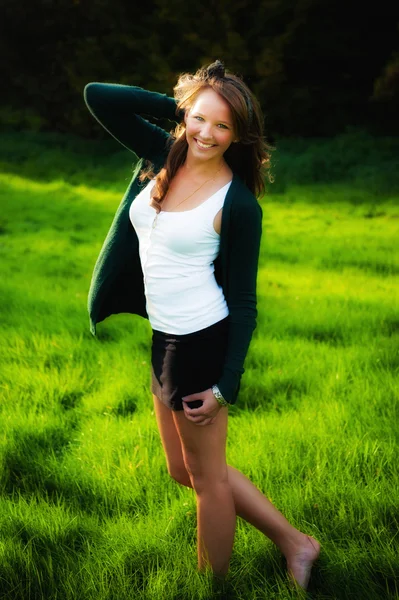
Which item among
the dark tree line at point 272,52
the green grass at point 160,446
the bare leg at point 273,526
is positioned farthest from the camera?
the dark tree line at point 272,52

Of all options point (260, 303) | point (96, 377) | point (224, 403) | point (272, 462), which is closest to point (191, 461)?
point (224, 403)

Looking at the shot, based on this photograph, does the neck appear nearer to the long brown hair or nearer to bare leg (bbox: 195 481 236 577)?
the long brown hair

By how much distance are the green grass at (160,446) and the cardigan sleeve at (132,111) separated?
147 cm

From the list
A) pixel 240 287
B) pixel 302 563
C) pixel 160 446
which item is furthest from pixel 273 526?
pixel 160 446

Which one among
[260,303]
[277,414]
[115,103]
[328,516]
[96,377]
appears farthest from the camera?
[260,303]

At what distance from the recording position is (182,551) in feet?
8.50

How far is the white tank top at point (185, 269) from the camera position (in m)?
2.10

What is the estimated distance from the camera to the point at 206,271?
2.16m

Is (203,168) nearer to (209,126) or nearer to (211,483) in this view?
(209,126)

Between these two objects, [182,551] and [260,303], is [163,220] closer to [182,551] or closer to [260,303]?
[182,551]

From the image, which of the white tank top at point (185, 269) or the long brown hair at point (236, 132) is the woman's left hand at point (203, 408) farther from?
the long brown hair at point (236, 132)

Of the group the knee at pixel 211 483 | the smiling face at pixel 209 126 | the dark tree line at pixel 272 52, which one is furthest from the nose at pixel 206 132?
the dark tree line at pixel 272 52

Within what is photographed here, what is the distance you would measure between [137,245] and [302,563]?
1.25m

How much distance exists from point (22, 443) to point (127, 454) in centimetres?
56
